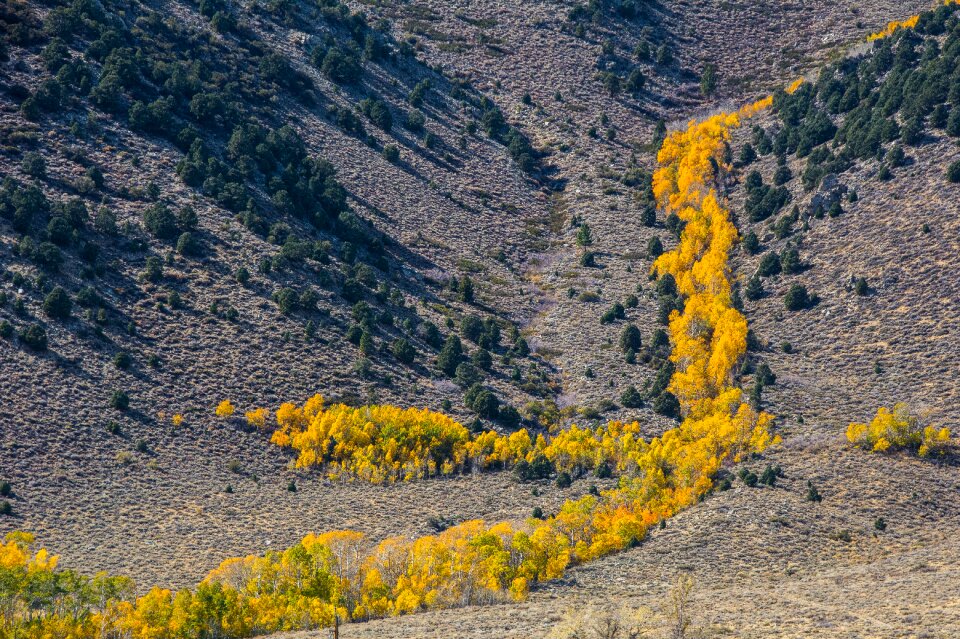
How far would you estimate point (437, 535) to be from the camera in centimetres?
6138

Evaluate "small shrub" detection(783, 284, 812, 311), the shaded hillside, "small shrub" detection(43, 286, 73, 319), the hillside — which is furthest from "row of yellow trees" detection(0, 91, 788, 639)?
"small shrub" detection(43, 286, 73, 319)

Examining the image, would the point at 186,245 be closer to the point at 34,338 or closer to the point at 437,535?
the point at 34,338

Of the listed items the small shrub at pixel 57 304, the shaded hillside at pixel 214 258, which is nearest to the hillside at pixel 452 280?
the small shrub at pixel 57 304

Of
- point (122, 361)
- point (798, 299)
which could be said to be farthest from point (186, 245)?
point (798, 299)

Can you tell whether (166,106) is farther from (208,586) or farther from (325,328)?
(208,586)

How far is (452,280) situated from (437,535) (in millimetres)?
38285

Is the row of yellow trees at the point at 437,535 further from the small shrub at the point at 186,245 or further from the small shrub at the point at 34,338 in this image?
the small shrub at the point at 186,245

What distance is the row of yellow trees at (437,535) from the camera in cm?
4862

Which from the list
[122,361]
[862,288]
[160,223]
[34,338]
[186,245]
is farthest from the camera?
[160,223]

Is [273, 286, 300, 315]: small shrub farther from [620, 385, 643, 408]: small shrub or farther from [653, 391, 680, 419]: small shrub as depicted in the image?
[653, 391, 680, 419]: small shrub

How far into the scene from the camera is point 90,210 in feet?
Answer: 271

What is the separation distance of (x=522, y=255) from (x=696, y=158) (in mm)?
24508

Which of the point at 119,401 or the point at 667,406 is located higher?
the point at 667,406

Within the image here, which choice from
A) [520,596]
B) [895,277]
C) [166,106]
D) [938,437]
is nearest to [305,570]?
[520,596]
